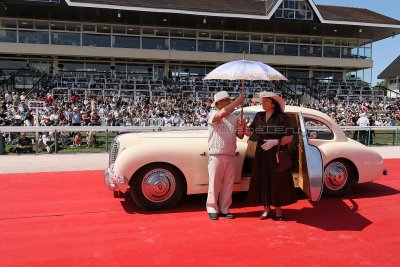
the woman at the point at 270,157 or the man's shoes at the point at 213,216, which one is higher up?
the woman at the point at 270,157

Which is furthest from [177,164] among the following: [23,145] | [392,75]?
[392,75]

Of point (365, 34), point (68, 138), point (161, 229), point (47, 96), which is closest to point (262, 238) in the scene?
point (161, 229)

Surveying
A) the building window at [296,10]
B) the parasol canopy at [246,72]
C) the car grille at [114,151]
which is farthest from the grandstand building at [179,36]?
the parasol canopy at [246,72]

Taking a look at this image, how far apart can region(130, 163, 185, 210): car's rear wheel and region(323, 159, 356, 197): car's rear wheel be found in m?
2.66

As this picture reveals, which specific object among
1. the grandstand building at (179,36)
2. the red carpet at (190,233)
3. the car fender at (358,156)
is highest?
the grandstand building at (179,36)

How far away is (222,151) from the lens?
5.80 metres

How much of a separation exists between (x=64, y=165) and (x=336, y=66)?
28957 millimetres

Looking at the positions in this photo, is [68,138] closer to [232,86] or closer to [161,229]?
[161,229]

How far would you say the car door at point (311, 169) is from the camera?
18.3 ft

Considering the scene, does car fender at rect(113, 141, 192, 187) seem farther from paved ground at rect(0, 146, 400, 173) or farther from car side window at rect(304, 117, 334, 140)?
paved ground at rect(0, 146, 400, 173)

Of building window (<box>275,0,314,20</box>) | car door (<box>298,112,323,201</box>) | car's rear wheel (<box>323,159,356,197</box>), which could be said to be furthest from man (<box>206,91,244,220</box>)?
building window (<box>275,0,314,20</box>)

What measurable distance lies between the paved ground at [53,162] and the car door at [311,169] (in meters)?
6.30

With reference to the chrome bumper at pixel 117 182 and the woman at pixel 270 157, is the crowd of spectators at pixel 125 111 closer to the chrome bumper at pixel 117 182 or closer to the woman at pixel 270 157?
the chrome bumper at pixel 117 182

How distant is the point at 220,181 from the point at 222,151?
1.53 ft
